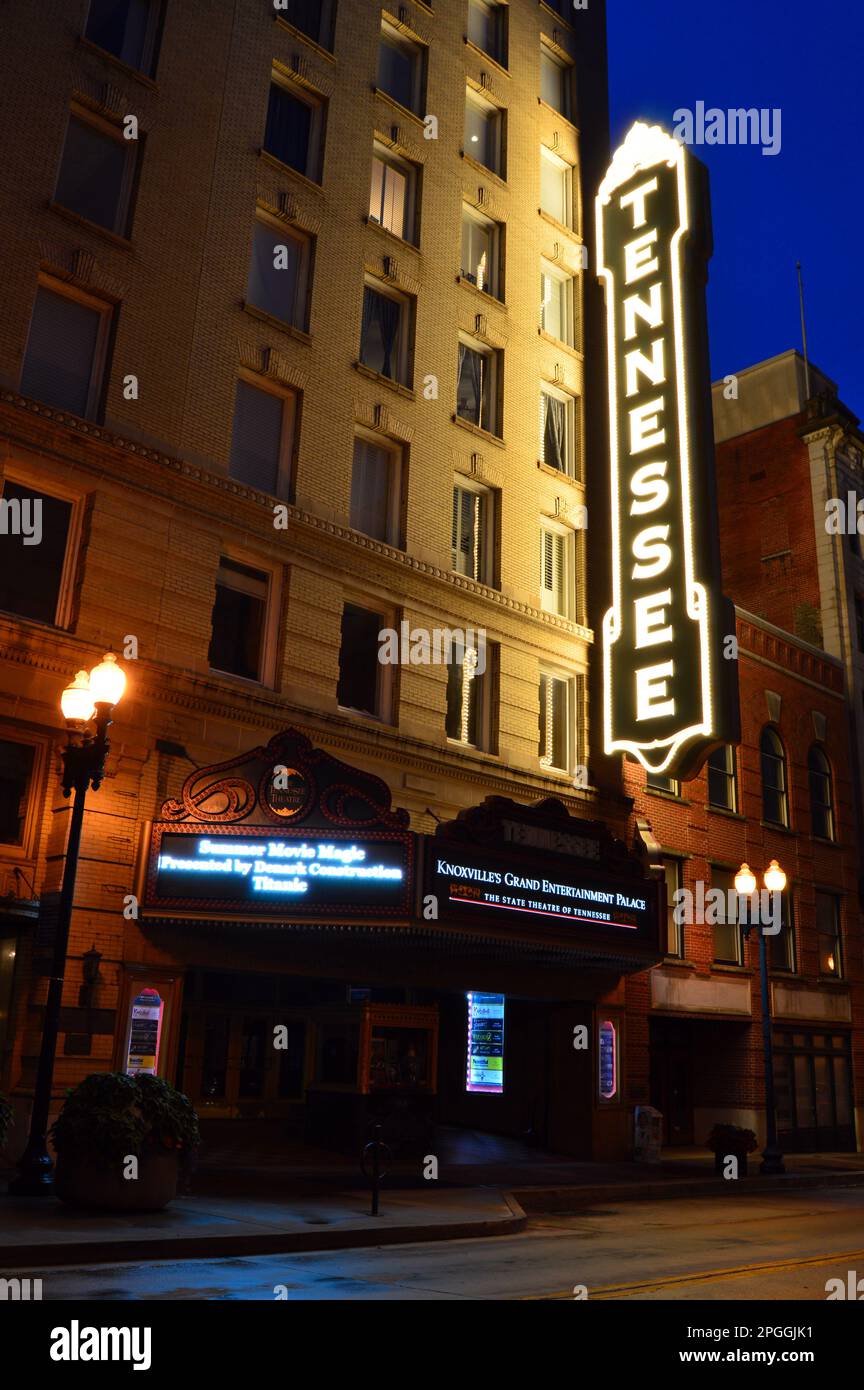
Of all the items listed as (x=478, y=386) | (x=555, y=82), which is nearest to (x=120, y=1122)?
(x=478, y=386)

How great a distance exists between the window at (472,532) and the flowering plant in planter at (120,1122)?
48.7 ft

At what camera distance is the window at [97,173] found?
2103 centimetres

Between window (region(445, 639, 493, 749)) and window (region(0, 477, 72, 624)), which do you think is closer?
window (region(0, 477, 72, 624))

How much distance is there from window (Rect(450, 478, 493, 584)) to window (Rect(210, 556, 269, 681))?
19.0ft

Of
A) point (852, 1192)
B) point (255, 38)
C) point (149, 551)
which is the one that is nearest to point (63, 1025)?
point (149, 551)

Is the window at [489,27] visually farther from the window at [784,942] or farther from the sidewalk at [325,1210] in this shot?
the sidewalk at [325,1210]

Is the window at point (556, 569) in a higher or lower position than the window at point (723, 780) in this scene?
higher

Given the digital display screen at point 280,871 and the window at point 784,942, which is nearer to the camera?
the digital display screen at point 280,871

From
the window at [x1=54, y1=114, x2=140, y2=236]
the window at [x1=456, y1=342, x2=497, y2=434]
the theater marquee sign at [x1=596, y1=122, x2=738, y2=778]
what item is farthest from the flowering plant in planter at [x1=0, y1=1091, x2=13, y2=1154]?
the window at [x1=456, y1=342, x2=497, y2=434]

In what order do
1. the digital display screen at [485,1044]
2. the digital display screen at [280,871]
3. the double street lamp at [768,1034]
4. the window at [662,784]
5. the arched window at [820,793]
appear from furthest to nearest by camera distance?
the arched window at [820,793]
the window at [662,784]
the digital display screen at [485,1044]
the double street lamp at [768,1034]
the digital display screen at [280,871]

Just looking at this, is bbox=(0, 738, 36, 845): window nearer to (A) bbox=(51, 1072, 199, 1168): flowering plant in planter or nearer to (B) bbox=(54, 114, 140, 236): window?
(A) bbox=(51, 1072, 199, 1168): flowering plant in planter

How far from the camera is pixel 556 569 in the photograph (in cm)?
2953

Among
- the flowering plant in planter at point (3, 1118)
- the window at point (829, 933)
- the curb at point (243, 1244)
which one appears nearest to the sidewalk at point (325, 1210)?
the curb at point (243, 1244)

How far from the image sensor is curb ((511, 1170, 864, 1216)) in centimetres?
1916
